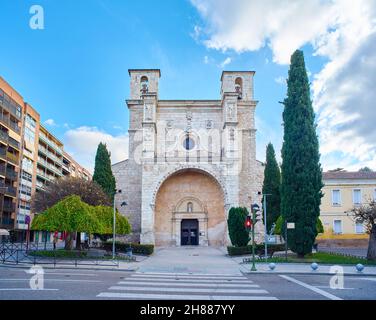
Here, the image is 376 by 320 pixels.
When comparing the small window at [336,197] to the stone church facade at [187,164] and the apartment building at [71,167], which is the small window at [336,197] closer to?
the stone church facade at [187,164]

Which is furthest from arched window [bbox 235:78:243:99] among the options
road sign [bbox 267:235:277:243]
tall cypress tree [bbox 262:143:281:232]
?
road sign [bbox 267:235:277:243]

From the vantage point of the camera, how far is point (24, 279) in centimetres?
1291

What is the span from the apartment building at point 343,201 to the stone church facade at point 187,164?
677 cm

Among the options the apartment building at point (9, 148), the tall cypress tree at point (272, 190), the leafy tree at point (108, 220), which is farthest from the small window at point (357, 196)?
the apartment building at point (9, 148)

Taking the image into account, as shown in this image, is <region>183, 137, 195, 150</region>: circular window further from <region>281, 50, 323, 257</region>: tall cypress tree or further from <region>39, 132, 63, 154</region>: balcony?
<region>39, 132, 63, 154</region>: balcony

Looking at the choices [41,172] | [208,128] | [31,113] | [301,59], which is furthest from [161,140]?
[41,172]

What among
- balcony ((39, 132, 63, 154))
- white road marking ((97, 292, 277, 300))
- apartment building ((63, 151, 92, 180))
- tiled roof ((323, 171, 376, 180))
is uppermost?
balcony ((39, 132, 63, 154))

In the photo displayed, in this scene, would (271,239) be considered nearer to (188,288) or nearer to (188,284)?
(188,284)

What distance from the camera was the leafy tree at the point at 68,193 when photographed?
89.4 feet

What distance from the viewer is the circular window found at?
40344 millimetres

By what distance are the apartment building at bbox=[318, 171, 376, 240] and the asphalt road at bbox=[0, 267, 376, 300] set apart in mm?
22974
